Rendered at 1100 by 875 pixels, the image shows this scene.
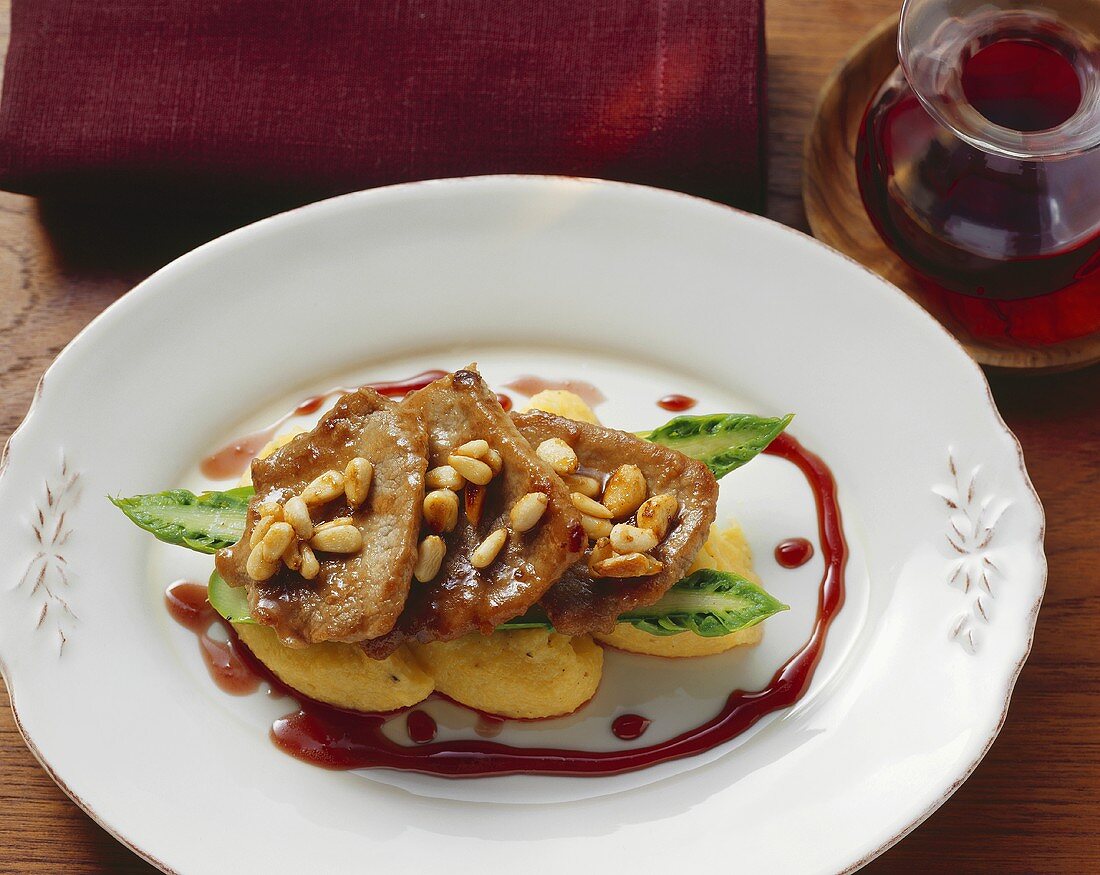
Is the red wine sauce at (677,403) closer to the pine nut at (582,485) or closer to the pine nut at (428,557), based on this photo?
the pine nut at (582,485)

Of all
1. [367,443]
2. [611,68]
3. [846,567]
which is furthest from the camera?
[611,68]

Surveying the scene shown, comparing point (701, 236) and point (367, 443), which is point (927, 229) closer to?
point (701, 236)

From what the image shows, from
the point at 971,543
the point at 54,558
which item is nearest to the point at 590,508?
the point at 971,543

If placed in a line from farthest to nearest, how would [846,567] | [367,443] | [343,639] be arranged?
[846,567]
[367,443]
[343,639]

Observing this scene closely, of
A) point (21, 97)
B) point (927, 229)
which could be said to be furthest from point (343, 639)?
point (21, 97)

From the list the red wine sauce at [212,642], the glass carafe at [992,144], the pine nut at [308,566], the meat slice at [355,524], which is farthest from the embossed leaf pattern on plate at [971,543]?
the red wine sauce at [212,642]

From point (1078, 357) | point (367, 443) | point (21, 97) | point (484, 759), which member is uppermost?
point (21, 97)
